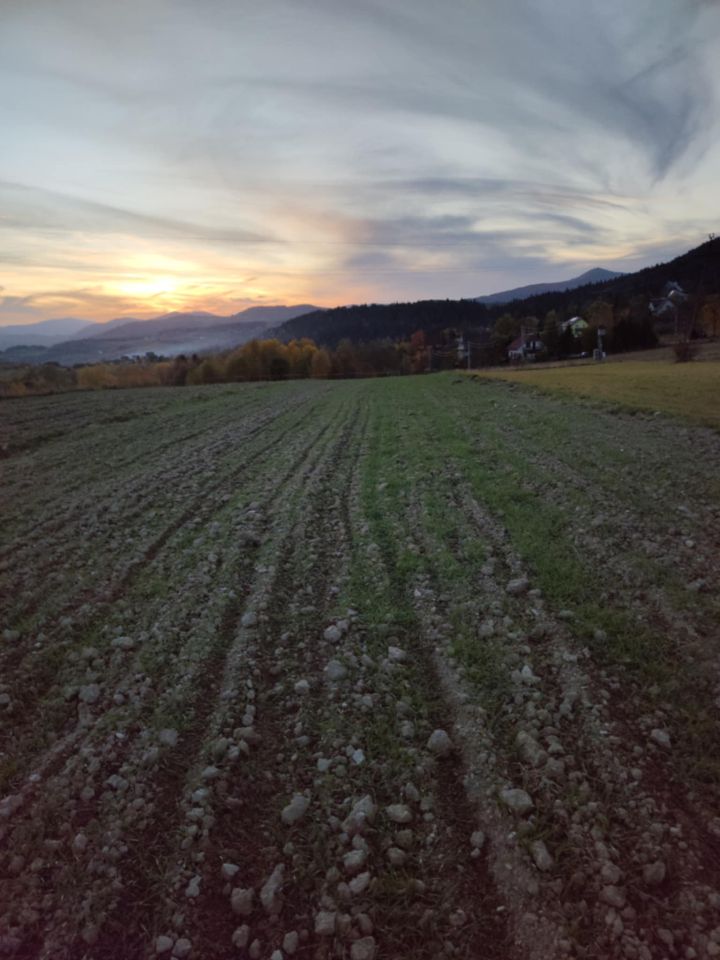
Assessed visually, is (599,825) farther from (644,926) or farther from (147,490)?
(147,490)

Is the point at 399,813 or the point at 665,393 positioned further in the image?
the point at 665,393

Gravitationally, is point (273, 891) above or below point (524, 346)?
below

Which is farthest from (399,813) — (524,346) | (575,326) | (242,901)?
(524,346)

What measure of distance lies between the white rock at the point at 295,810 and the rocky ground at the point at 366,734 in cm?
2

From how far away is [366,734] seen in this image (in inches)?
185

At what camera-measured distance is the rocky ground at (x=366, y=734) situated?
3.26m

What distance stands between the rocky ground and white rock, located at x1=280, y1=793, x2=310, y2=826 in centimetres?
2

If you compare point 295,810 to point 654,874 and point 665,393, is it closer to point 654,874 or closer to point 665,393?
point 654,874

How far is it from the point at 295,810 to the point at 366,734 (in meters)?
0.98

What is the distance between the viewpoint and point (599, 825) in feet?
12.2

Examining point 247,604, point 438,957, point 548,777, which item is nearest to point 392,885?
point 438,957

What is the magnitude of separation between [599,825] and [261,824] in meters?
2.66

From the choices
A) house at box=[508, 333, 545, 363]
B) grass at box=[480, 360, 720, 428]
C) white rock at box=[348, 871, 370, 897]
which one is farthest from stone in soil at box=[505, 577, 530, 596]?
house at box=[508, 333, 545, 363]

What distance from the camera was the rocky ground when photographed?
10.7ft
